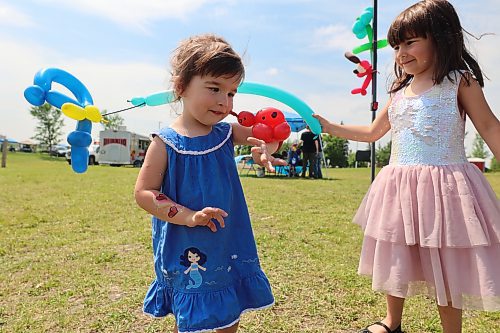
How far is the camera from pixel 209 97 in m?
1.63

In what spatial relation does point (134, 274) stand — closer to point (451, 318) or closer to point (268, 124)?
point (268, 124)

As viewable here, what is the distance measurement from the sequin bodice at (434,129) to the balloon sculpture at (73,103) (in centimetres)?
150

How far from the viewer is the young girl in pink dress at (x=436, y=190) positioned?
1.87 meters

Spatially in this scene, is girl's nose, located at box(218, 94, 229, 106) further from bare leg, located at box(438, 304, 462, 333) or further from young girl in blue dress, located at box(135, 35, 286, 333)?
bare leg, located at box(438, 304, 462, 333)

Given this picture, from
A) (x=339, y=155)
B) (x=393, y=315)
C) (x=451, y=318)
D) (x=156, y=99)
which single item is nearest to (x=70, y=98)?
(x=156, y=99)

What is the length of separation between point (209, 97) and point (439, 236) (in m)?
1.12

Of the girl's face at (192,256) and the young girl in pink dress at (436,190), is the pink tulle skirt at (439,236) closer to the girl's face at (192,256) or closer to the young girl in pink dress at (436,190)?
the young girl in pink dress at (436,190)

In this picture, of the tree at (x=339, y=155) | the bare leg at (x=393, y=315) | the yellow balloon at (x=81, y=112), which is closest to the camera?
the yellow balloon at (x=81, y=112)

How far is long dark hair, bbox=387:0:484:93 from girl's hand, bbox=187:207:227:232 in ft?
4.06

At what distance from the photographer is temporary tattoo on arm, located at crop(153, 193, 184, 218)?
61.6 inches

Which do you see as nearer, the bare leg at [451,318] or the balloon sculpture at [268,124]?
the balloon sculpture at [268,124]

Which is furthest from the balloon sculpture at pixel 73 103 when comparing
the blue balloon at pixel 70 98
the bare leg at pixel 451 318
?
the bare leg at pixel 451 318

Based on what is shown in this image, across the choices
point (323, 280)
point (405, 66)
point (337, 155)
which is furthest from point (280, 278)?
point (337, 155)

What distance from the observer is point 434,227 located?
1.90 meters
